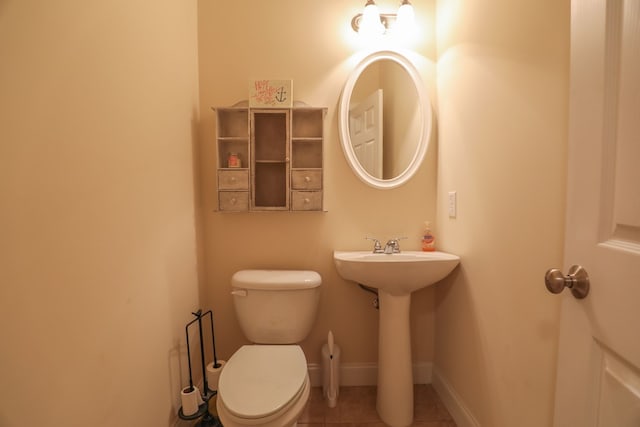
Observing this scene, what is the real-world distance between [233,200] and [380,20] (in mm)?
1255

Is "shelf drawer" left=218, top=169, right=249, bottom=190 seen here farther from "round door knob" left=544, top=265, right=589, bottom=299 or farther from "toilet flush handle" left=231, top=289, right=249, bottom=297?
"round door knob" left=544, top=265, right=589, bottom=299

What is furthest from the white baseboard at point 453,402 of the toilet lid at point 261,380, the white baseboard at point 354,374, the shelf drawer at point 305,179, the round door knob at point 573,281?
the shelf drawer at point 305,179

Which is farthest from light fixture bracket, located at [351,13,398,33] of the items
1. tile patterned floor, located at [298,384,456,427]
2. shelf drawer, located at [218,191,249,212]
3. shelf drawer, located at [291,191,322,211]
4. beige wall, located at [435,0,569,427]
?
tile patterned floor, located at [298,384,456,427]

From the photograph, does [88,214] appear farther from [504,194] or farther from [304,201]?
[504,194]

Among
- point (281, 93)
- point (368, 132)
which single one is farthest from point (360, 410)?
point (281, 93)

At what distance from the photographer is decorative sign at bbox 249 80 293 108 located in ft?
4.97

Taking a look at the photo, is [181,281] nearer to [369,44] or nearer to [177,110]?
[177,110]

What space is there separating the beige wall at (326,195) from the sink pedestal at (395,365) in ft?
0.85

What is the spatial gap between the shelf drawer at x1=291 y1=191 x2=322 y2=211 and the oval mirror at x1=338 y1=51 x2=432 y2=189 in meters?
0.30

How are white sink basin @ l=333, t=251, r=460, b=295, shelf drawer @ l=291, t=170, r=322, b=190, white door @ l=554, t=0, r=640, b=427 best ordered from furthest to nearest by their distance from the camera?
1. shelf drawer @ l=291, t=170, r=322, b=190
2. white sink basin @ l=333, t=251, r=460, b=295
3. white door @ l=554, t=0, r=640, b=427

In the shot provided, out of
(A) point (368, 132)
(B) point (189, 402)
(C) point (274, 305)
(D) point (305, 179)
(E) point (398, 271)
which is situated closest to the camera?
(B) point (189, 402)

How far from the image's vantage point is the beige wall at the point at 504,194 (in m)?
0.88

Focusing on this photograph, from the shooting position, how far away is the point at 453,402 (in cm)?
146

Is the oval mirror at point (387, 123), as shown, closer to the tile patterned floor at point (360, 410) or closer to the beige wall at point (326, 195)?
the beige wall at point (326, 195)
